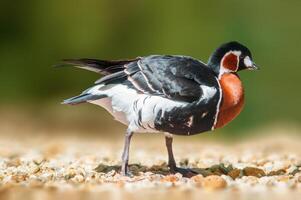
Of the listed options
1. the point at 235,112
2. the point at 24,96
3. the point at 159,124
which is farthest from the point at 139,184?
the point at 24,96

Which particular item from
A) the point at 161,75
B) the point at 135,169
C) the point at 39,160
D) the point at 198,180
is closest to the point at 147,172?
the point at 135,169

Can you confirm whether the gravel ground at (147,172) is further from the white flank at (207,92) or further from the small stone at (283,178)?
the white flank at (207,92)

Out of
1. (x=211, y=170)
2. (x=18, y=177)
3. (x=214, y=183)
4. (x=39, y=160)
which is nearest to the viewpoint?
(x=214, y=183)

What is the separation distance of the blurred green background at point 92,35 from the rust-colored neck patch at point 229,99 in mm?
5039

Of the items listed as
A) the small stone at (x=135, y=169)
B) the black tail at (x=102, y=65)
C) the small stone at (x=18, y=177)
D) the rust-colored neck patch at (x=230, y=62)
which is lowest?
the small stone at (x=18, y=177)

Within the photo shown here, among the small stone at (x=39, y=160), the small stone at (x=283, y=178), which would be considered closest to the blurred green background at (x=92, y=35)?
the small stone at (x=39, y=160)

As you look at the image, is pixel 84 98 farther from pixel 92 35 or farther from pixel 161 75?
pixel 92 35

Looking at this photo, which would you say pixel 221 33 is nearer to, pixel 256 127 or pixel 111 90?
pixel 256 127

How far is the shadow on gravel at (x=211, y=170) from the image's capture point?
6461 mm

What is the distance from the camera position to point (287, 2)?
38.1 feet

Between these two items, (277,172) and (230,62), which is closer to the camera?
(230,62)

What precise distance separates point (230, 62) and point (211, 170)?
0.95 metres

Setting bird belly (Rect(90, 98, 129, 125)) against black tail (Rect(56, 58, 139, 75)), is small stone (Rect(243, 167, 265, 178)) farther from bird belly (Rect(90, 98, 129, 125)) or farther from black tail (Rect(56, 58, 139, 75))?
black tail (Rect(56, 58, 139, 75))

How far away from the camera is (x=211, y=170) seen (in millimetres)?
6742
